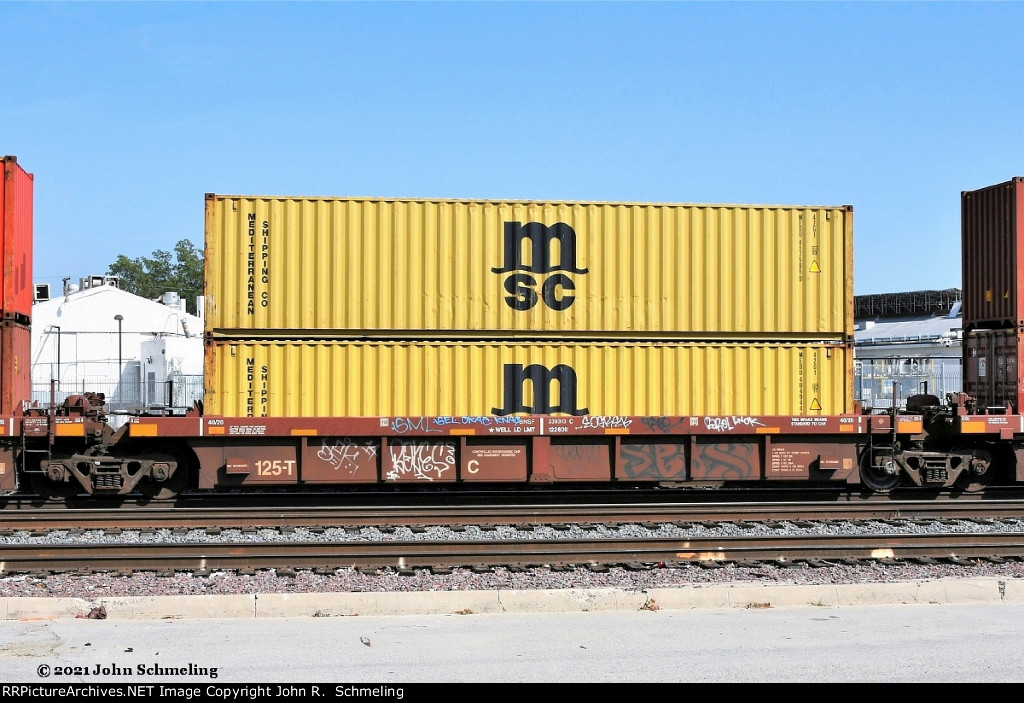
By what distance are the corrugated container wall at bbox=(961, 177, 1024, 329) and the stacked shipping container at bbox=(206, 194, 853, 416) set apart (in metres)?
2.61

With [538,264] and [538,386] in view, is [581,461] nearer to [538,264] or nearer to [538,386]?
[538,386]

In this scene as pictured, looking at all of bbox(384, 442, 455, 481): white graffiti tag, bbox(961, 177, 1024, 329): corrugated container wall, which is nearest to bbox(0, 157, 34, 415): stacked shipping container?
bbox(384, 442, 455, 481): white graffiti tag

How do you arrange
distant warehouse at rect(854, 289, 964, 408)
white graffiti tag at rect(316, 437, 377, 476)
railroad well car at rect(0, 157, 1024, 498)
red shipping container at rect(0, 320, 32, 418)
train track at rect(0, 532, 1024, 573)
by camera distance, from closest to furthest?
train track at rect(0, 532, 1024, 573) < red shipping container at rect(0, 320, 32, 418) < railroad well car at rect(0, 157, 1024, 498) < white graffiti tag at rect(316, 437, 377, 476) < distant warehouse at rect(854, 289, 964, 408)

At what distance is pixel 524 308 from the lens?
1386cm

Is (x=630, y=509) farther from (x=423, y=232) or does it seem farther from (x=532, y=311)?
(x=423, y=232)

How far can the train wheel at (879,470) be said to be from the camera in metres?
14.3

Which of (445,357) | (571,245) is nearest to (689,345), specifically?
(571,245)

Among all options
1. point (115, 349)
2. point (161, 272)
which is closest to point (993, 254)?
point (115, 349)

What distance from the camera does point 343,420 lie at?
43.7 feet

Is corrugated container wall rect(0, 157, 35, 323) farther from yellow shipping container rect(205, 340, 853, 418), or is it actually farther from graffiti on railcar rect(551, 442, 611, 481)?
graffiti on railcar rect(551, 442, 611, 481)

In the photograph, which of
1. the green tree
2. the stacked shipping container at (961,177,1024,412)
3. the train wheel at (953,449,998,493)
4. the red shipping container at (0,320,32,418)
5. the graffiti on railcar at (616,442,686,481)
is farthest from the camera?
the green tree

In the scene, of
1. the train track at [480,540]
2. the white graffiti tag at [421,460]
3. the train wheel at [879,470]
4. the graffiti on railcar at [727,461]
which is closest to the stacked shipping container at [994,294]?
the train wheel at [879,470]

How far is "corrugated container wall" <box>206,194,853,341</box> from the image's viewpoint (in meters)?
13.5
